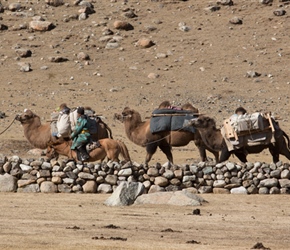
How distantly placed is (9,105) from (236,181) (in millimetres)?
16481

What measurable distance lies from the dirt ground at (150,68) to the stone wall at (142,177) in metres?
0.52

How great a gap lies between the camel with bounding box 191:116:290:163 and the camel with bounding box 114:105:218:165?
1.01 metres

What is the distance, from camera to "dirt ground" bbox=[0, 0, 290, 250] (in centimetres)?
2633

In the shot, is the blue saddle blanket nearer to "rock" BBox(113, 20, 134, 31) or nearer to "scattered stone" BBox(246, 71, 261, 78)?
"scattered stone" BBox(246, 71, 261, 78)

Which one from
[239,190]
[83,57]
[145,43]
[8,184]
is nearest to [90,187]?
[8,184]

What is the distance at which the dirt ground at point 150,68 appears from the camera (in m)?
26.3

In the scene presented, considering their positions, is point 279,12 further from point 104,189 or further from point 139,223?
point 139,223

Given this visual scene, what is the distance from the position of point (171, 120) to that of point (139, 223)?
8.28 m

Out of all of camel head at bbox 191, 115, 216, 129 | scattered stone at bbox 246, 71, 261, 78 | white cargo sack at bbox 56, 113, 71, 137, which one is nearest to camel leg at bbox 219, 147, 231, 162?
camel head at bbox 191, 115, 216, 129

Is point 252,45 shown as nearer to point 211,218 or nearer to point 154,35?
point 154,35

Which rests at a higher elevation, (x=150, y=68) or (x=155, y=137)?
(x=155, y=137)

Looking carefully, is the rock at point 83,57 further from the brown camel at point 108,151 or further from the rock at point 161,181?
the rock at point 161,181

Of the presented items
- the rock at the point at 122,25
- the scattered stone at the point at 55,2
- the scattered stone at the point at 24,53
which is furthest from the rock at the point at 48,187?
the scattered stone at the point at 55,2

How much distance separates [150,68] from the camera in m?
37.7
